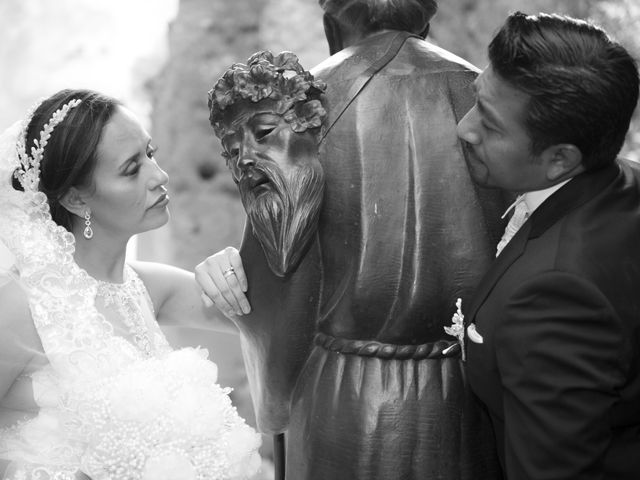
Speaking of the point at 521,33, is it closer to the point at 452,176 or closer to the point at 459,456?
the point at 452,176

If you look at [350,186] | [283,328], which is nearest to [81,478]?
[283,328]

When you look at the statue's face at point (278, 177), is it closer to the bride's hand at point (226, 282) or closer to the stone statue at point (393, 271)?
the stone statue at point (393, 271)

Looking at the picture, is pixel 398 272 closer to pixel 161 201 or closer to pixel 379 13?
pixel 379 13

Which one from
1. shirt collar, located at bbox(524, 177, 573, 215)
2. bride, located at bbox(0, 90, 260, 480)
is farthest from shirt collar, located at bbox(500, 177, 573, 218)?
bride, located at bbox(0, 90, 260, 480)

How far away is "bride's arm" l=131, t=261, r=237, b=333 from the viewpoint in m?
2.24

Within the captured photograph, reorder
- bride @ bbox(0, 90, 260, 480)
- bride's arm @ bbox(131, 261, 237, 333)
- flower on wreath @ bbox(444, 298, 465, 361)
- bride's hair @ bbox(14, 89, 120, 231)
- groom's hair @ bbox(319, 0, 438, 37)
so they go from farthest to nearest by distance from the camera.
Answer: bride's arm @ bbox(131, 261, 237, 333) < bride's hair @ bbox(14, 89, 120, 231) < bride @ bbox(0, 90, 260, 480) < groom's hair @ bbox(319, 0, 438, 37) < flower on wreath @ bbox(444, 298, 465, 361)

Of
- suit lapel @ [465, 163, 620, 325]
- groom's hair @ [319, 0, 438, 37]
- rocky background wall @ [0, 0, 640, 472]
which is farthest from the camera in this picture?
rocky background wall @ [0, 0, 640, 472]

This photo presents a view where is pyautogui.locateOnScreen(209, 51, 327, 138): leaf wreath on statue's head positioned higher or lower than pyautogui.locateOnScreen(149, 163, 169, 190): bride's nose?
higher

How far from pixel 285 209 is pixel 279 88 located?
0.21 metres

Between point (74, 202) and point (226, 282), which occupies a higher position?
point (74, 202)

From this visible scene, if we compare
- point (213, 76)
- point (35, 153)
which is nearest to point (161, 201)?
point (35, 153)

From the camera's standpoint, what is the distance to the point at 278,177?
156 centimetres

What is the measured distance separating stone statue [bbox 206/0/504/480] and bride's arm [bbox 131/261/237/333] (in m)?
0.63

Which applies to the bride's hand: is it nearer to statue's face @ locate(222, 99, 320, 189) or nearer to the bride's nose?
statue's face @ locate(222, 99, 320, 189)
